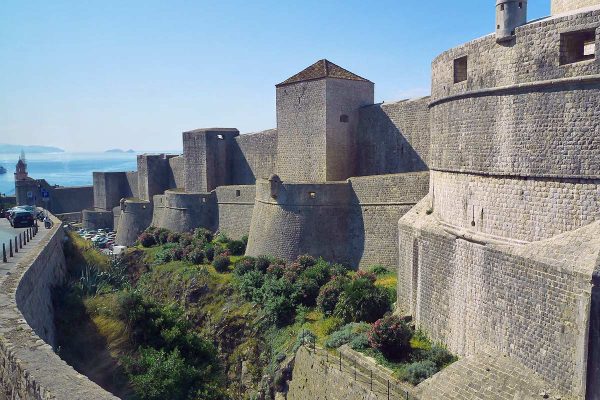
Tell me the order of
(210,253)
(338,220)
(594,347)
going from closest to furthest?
1. (594,347)
2. (338,220)
3. (210,253)

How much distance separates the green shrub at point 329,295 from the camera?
15.8m

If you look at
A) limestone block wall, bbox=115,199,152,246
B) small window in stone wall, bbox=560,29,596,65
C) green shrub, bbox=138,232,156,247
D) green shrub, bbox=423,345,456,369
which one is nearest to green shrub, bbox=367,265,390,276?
green shrub, bbox=423,345,456,369

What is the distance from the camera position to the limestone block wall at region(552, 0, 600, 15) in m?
11.4

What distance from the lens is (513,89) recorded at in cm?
1029

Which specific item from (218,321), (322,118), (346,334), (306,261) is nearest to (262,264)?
(306,261)

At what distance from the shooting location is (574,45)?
31.8ft

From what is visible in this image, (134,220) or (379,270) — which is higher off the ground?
(134,220)

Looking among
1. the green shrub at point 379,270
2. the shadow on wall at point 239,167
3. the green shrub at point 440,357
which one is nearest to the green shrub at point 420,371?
the green shrub at point 440,357

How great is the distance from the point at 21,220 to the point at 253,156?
11.9 m

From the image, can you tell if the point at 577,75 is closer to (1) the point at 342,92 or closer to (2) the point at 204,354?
(2) the point at 204,354

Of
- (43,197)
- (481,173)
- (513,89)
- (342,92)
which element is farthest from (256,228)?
(43,197)

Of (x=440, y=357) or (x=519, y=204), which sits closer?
(x=519, y=204)

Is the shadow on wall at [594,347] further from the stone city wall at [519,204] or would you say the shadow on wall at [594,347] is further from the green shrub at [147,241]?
the green shrub at [147,241]

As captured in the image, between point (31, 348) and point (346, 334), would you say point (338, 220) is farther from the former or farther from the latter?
point (31, 348)
